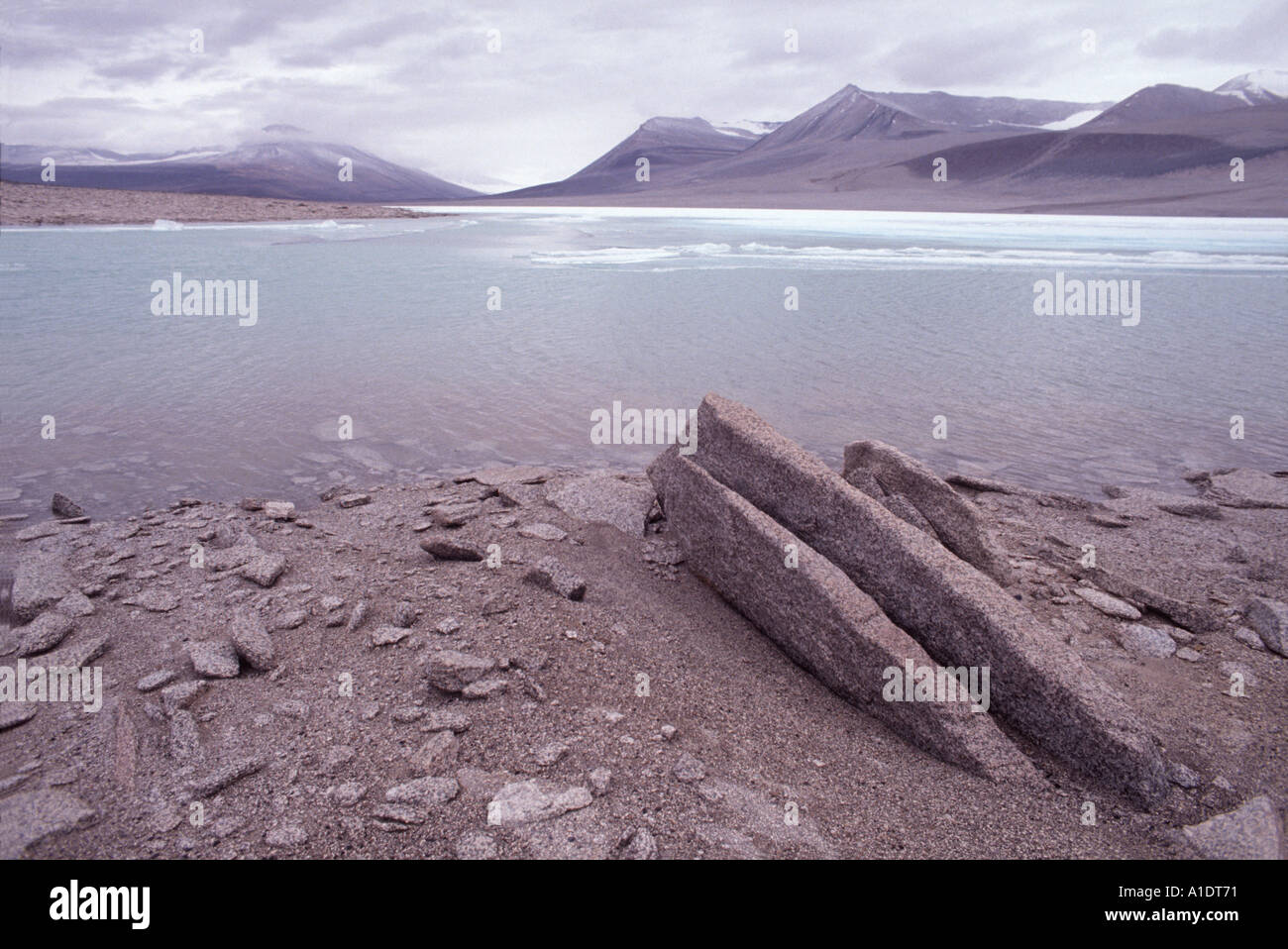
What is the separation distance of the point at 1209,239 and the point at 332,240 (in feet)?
120

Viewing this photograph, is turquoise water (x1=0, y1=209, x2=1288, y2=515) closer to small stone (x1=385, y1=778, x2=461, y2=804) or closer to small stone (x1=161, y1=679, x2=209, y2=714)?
small stone (x1=161, y1=679, x2=209, y2=714)

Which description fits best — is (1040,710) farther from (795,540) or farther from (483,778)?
(483,778)

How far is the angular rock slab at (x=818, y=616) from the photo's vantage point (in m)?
2.77

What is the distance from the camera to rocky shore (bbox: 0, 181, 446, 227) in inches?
1377

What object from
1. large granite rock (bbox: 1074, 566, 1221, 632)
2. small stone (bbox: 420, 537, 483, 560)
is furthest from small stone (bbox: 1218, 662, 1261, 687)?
small stone (bbox: 420, 537, 483, 560)

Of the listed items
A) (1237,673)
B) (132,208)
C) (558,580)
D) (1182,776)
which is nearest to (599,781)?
(558,580)

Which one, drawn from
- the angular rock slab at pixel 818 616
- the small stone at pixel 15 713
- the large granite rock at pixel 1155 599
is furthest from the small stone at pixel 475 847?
the large granite rock at pixel 1155 599

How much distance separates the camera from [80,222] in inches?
1336

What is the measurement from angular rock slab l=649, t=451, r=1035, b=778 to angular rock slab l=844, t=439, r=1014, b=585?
106cm

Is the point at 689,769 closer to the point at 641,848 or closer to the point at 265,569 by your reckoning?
the point at 641,848

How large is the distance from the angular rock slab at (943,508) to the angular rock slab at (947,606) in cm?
73

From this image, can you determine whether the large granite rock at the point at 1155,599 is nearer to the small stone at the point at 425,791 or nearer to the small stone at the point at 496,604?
the small stone at the point at 496,604

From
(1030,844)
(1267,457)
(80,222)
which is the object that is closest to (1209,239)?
(1267,457)

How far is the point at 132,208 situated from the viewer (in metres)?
40.4
